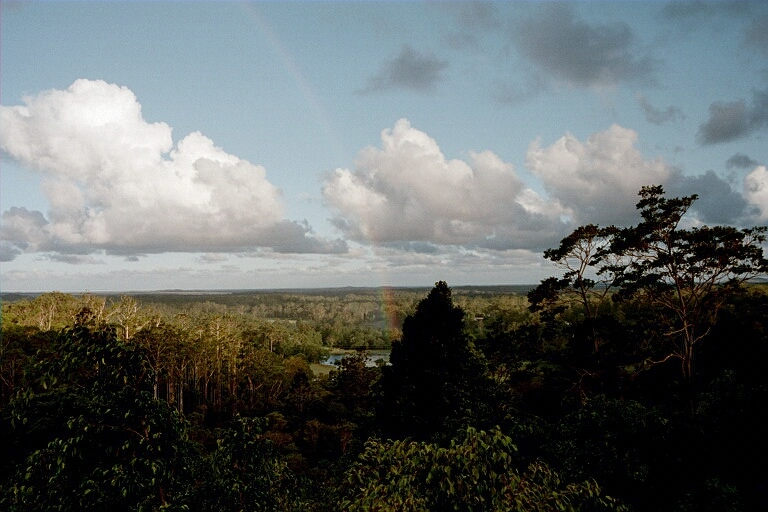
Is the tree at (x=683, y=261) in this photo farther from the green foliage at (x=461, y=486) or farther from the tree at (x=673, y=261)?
the green foliage at (x=461, y=486)

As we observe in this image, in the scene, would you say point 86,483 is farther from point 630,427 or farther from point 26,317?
point 26,317

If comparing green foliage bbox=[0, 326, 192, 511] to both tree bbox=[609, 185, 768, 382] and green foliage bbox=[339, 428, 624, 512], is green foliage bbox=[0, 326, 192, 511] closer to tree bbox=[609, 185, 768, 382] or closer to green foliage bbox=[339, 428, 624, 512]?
green foliage bbox=[339, 428, 624, 512]

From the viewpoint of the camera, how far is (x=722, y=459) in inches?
658

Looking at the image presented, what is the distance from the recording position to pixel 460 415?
71.3 feet

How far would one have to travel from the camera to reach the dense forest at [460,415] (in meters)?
7.23

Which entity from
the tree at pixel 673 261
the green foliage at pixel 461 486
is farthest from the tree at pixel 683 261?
the green foliage at pixel 461 486

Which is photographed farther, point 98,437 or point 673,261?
point 673,261

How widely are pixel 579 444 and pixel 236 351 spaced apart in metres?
67.8

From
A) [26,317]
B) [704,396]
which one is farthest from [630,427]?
[26,317]

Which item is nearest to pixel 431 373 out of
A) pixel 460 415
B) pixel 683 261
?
pixel 460 415

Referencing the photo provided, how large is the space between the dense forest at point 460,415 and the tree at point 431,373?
0.10 m

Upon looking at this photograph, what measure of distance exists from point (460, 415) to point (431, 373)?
4.55m

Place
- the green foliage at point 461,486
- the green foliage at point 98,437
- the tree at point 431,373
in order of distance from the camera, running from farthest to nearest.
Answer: the tree at point 431,373 < the green foliage at point 461,486 < the green foliage at point 98,437

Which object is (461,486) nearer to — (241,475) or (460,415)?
(241,475)
